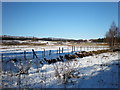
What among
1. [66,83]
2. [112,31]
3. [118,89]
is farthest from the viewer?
[112,31]

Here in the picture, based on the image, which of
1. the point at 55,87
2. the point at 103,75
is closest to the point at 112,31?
the point at 103,75

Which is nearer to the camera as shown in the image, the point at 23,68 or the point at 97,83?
the point at 97,83

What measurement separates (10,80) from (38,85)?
6.17ft

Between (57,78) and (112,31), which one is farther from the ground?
(112,31)

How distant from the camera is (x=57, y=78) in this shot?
6965 mm

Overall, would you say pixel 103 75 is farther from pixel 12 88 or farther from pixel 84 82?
pixel 12 88

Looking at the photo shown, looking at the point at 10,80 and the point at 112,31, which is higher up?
the point at 112,31

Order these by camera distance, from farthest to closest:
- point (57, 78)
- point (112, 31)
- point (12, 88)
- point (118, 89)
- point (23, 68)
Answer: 1. point (112, 31)
2. point (23, 68)
3. point (57, 78)
4. point (12, 88)
5. point (118, 89)

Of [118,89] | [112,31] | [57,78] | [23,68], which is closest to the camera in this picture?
[118,89]

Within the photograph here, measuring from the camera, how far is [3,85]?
6.20m

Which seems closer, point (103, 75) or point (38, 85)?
point (38, 85)

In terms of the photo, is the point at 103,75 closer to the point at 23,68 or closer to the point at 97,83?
the point at 97,83

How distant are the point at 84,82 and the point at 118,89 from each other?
1.57 metres

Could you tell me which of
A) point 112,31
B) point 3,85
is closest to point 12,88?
point 3,85
